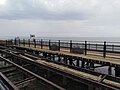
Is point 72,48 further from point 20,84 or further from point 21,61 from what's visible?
point 20,84

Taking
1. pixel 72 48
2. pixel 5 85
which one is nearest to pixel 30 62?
pixel 5 85

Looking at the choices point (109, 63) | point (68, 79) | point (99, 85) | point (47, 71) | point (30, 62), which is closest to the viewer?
point (99, 85)

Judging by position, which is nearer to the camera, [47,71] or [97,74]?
[97,74]

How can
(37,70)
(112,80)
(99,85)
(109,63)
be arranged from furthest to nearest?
(109,63), (37,70), (112,80), (99,85)

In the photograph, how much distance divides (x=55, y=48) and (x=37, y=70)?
14373mm

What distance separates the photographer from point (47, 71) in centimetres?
1270

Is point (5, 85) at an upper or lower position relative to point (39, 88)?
upper

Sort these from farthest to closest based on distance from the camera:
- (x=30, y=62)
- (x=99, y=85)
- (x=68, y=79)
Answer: (x=30, y=62)
(x=68, y=79)
(x=99, y=85)

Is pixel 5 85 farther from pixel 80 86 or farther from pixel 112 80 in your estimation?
pixel 112 80

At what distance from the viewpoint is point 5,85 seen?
28.5ft

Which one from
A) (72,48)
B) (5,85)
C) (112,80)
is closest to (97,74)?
(112,80)

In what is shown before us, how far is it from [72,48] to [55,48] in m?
4.26

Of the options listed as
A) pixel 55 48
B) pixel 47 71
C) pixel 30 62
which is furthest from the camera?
pixel 55 48

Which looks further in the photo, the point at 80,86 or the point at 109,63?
the point at 109,63
